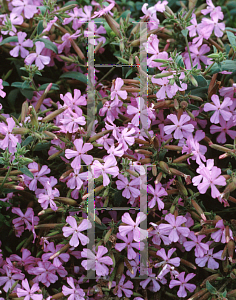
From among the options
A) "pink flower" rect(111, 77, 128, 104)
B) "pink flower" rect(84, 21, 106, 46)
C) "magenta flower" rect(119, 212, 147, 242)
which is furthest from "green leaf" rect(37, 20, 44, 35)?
"magenta flower" rect(119, 212, 147, 242)

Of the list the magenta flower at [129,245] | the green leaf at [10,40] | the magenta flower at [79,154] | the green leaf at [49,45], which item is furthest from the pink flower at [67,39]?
the magenta flower at [129,245]

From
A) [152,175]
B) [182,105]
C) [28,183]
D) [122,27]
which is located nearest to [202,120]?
[182,105]

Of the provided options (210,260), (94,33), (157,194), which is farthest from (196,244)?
(94,33)

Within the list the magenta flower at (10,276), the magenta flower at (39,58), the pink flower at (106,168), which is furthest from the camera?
the magenta flower at (39,58)

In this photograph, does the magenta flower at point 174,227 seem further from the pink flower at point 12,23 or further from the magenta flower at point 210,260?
the pink flower at point 12,23

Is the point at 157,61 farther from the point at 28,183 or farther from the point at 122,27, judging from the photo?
the point at 28,183
